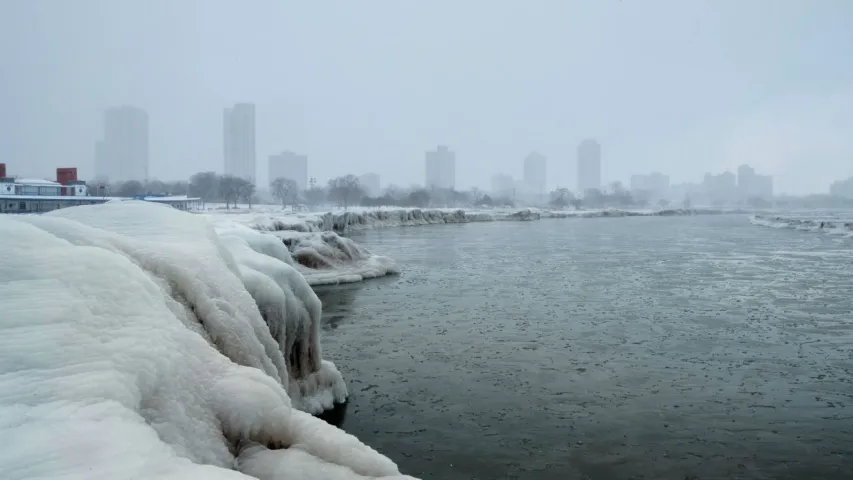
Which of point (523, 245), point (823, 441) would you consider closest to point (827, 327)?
point (823, 441)

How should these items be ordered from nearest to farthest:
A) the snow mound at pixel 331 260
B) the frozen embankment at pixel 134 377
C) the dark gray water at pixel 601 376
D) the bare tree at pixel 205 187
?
the frozen embankment at pixel 134 377
the dark gray water at pixel 601 376
the snow mound at pixel 331 260
the bare tree at pixel 205 187

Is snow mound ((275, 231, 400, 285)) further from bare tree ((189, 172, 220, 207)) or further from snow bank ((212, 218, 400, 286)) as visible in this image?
bare tree ((189, 172, 220, 207))

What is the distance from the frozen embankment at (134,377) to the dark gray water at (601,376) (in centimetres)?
421

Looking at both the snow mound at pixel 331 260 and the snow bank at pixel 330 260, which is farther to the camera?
the snow mound at pixel 331 260

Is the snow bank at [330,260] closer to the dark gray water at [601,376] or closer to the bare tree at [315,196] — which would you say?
the dark gray water at [601,376]

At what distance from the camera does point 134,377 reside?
15.1 feet

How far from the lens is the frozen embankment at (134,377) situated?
3.76m

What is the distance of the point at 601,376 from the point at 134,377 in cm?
1097

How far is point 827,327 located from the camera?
18.0 metres

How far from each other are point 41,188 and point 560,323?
183 feet

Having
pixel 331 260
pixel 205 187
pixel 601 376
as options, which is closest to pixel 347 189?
pixel 205 187

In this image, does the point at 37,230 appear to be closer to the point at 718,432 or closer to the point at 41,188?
the point at 718,432

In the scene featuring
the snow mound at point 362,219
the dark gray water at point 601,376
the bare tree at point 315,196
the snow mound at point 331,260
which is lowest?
the dark gray water at point 601,376

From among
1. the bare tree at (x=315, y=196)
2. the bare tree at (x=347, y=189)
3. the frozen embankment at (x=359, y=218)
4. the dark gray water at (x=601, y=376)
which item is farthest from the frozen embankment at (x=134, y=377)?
the bare tree at (x=315, y=196)
